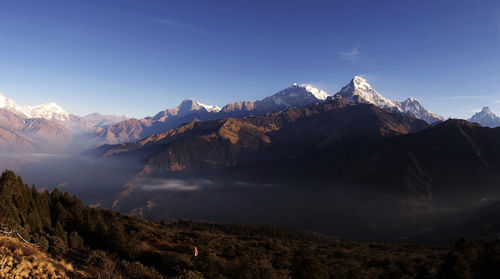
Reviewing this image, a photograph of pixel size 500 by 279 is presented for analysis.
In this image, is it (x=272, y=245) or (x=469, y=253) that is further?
(x=272, y=245)

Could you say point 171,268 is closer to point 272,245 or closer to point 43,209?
point 43,209

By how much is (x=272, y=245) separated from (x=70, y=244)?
5167 cm

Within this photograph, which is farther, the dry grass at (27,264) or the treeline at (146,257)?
the treeline at (146,257)

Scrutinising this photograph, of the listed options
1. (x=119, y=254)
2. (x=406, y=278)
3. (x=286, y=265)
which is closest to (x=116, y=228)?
(x=119, y=254)

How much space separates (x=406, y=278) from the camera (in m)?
45.8

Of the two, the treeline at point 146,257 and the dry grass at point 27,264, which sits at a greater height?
the dry grass at point 27,264

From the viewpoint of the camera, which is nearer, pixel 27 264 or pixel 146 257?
pixel 27 264

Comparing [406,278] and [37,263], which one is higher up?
[37,263]

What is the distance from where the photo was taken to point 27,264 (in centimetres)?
2483

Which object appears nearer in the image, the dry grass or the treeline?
the dry grass

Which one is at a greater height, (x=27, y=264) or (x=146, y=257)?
(x=27, y=264)

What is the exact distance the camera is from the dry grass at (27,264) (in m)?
23.5

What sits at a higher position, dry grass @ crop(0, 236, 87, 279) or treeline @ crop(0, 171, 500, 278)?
dry grass @ crop(0, 236, 87, 279)

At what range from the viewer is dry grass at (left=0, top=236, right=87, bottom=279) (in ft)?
77.1
